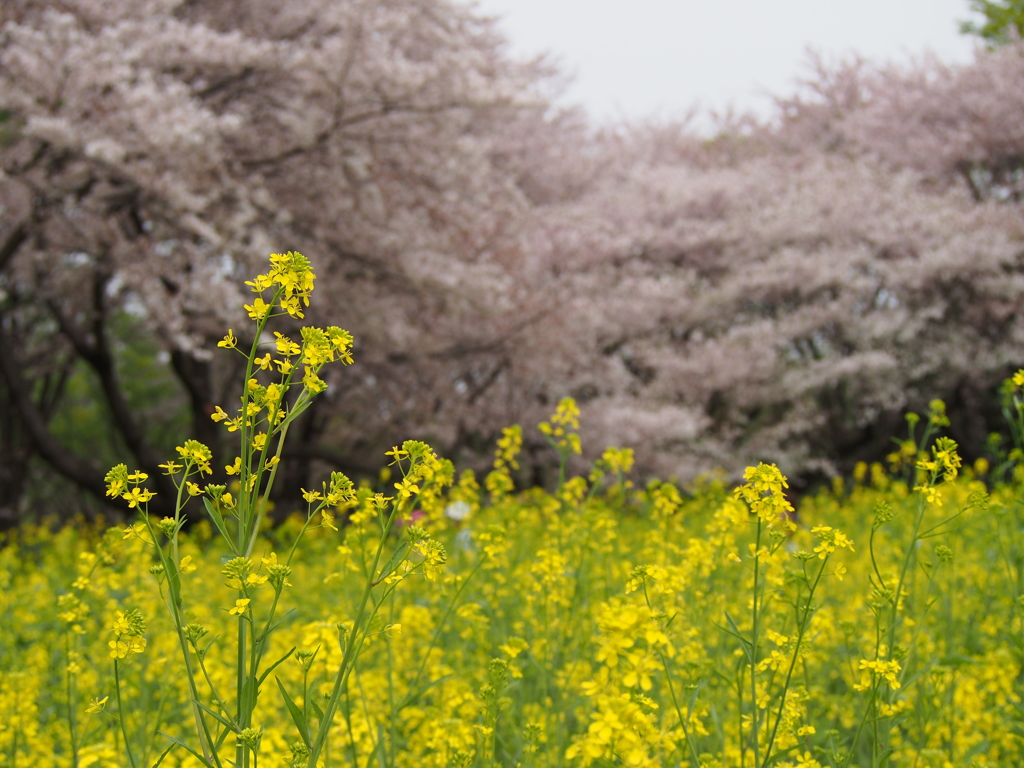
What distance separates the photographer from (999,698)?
287 cm

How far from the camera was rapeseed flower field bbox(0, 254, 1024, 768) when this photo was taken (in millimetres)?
1521

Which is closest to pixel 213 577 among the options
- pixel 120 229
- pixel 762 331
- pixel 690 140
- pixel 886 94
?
pixel 120 229

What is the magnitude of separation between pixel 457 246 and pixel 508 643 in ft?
28.5

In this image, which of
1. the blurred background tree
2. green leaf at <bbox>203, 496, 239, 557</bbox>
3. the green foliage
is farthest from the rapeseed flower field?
the green foliage

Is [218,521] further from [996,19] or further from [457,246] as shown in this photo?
[996,19]

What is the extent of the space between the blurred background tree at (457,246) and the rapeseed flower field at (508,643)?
187 inches

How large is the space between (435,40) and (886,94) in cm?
901

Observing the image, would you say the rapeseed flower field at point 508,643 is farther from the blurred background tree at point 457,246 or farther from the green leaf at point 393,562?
the blurred background tree at point 457,246

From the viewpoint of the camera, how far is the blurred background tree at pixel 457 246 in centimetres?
816

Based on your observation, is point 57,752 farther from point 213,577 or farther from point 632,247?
point 632,247

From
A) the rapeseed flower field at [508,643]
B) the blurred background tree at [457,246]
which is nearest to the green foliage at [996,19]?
the blurred background tree at [457,246]

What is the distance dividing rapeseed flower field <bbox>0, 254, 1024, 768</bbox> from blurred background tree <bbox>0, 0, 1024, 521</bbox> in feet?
15.6

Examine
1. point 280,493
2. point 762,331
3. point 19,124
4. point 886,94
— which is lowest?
point 280,493

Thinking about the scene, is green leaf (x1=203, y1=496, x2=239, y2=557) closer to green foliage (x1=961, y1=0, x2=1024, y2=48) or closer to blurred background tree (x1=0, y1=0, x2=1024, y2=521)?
blurred background tree (x1=0, y1=0, x2=1024, y2=521)
